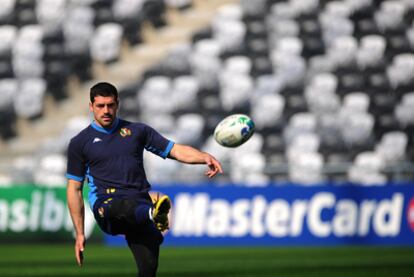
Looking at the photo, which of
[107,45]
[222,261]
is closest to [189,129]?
[107,45]

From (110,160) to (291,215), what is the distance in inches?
486

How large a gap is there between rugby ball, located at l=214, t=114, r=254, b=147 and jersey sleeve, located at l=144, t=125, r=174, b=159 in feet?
1.33

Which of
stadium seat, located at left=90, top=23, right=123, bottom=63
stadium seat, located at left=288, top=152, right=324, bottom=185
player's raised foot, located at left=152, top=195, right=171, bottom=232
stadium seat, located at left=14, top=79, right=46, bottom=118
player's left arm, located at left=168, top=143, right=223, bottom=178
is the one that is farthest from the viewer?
stadium seat, located at left=90, top=23, right=123, bottom=63

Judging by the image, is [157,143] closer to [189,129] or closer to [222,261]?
[222,261]

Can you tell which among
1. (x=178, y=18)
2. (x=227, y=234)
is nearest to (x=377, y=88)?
(x=178, y=18)

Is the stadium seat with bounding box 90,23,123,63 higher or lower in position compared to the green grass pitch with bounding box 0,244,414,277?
higher

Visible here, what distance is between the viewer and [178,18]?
2678 centimetres

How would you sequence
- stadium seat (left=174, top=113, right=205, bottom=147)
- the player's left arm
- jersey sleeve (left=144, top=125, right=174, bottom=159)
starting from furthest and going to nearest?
stadium seat (left=174, top=113, right=205, bottom=147) < jersey sleeve (left=144, top=125, right=174, bottom=159) < the player's left arm

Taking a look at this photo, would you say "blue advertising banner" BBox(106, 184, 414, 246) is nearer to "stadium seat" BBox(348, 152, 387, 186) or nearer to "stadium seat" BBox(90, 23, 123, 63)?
"stadium seat" BBox(348, 152, 387, 186)

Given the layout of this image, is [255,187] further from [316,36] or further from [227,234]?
[316,36]

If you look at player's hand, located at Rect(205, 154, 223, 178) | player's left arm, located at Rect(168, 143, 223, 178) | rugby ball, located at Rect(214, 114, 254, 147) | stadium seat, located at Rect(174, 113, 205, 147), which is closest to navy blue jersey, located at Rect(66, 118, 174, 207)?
player's left arm, located at Rect(168, 143, 223, 178)

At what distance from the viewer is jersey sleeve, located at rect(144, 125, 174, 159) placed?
24.0 feet

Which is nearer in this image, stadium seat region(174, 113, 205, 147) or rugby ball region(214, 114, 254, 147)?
rugby ball region(214, 114, 254, 147)

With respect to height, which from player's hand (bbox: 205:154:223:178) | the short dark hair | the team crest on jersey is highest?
the short dark hair
